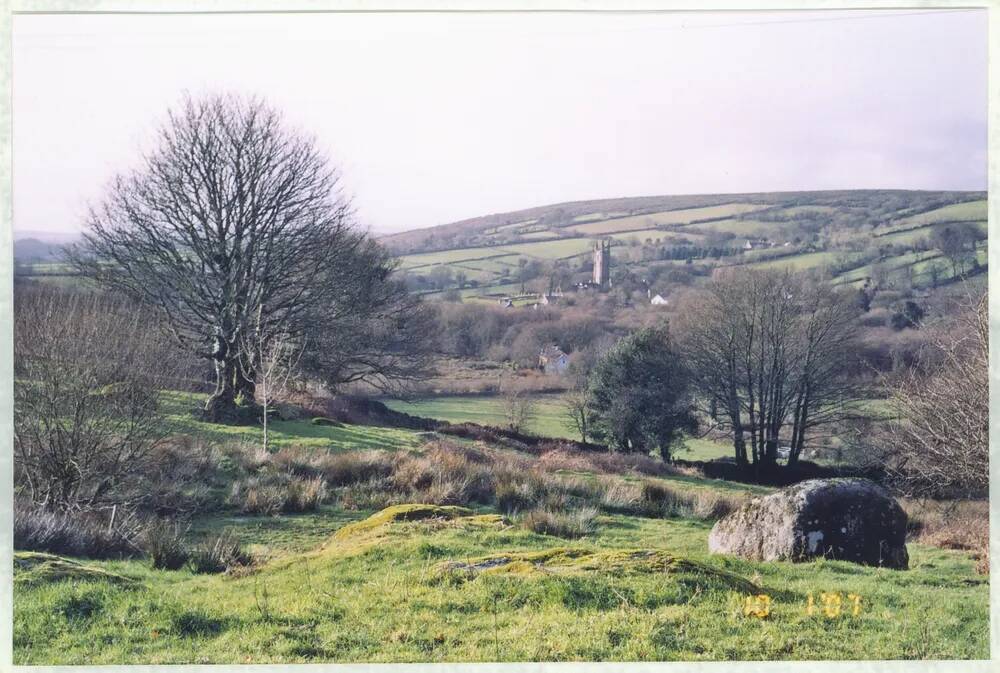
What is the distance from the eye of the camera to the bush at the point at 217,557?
26.0 ft

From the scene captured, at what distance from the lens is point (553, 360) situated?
69.3ft

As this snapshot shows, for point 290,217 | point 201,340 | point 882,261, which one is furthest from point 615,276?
point 201,340

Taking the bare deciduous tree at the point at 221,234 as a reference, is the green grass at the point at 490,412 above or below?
below

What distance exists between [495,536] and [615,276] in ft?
50.1

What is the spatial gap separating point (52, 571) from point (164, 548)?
121 centimetres

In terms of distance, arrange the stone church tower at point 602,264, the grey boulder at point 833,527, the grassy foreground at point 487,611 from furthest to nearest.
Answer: the stone church tower at point 602,264
the grey boulder at point 833,527
the grassy foreground at point 487,611

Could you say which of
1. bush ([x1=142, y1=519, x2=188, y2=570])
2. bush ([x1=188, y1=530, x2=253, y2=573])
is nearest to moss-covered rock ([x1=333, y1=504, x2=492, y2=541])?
bush ([x1=188, y1=530, x2=253, y2=573])

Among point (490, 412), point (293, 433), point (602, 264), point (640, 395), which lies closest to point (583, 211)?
point (602, 264)

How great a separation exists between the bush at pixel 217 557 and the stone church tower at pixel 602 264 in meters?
14.8

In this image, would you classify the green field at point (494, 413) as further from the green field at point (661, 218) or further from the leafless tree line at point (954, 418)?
the leafless tree line at point (954, 418)

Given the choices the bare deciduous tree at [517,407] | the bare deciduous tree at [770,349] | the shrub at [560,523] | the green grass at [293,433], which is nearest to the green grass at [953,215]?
the bare deciduous tree at [770,349]

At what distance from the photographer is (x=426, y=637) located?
239 inches

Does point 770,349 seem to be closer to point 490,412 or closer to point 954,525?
point 490,412

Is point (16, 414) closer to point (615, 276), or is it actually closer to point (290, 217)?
point (290, 217)
